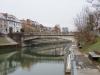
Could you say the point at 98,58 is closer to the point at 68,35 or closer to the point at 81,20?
the point at 81,20

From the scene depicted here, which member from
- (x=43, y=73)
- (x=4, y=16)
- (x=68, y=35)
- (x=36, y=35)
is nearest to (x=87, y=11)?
(x=68, y=35)

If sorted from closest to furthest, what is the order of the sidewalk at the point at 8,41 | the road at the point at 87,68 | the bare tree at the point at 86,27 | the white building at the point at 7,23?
1. the road at the point at 87,68
2. the bare tree at the point at 86,27
3. the sidewalk at the point at 8,41
4. the white building at the point at 7,23

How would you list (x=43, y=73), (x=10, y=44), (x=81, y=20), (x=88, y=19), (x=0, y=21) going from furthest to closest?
(x=0, y=21)
(x=10, y=44)
(x=81, y=20)
(x=88, y=19)
(x=43, y=73)

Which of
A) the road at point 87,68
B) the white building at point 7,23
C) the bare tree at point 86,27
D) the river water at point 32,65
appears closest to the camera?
the road at point 87,68

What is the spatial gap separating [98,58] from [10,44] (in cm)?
5000

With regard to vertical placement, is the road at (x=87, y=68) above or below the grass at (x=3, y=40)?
above

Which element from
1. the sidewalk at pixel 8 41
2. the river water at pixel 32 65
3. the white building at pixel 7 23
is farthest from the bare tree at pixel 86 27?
the white building at pixel 7 23

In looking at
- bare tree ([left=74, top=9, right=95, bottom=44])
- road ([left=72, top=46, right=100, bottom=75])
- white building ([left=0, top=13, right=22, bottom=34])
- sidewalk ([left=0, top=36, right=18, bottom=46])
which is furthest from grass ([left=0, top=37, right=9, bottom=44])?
road ([left=72, top=46, right=100, bottom=75])

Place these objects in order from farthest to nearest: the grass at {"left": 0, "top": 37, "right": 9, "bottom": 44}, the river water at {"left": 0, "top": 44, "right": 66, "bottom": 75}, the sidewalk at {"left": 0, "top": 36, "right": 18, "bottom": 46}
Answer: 1. the grass at {"left": 0, "top": 37, "right": 9, "bottom": 44}
2. the sidewalk at {"left": 0, "top": 36, "right": 18, "bottom": 46}
3. the river water at {"left": 0, "top": 44, "right": 66, "bottom": 75}

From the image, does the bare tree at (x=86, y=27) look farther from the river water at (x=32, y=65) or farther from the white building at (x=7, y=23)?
the white building at (x=7, y=23)

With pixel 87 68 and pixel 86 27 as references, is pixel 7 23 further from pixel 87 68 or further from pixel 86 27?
pixel 87 68

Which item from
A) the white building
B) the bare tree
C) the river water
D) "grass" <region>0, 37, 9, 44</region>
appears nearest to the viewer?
the river water

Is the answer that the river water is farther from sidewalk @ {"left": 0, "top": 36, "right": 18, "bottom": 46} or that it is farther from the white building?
the white building

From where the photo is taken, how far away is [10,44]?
219 feet
